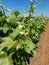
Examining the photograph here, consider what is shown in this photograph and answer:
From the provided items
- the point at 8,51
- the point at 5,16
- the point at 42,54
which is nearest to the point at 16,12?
the point at 5,16

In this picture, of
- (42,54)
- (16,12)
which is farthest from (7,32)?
(42,54)

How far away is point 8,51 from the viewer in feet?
11.7

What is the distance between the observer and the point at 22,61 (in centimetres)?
427

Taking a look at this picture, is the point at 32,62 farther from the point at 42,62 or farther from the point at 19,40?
the point at 19,40

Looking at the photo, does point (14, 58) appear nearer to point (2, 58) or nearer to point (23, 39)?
point (23, 39)

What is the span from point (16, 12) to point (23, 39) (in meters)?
1.06

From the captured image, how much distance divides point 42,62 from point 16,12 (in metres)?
1.79

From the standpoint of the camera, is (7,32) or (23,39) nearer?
(23,39)

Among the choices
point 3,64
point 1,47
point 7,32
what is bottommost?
point 3,64

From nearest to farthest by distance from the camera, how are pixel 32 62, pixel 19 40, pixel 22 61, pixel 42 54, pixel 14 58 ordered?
pixel 19 40 < pixel 14 58 < pixel 22 61 < pixel 32 62 < pixel 42 54

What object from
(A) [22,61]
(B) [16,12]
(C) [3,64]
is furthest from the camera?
(B) [16,12]

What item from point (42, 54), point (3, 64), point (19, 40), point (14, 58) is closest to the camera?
point (3, 64)

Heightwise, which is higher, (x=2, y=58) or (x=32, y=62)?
(x=2, y=58)

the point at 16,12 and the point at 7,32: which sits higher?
the point at 16,12
